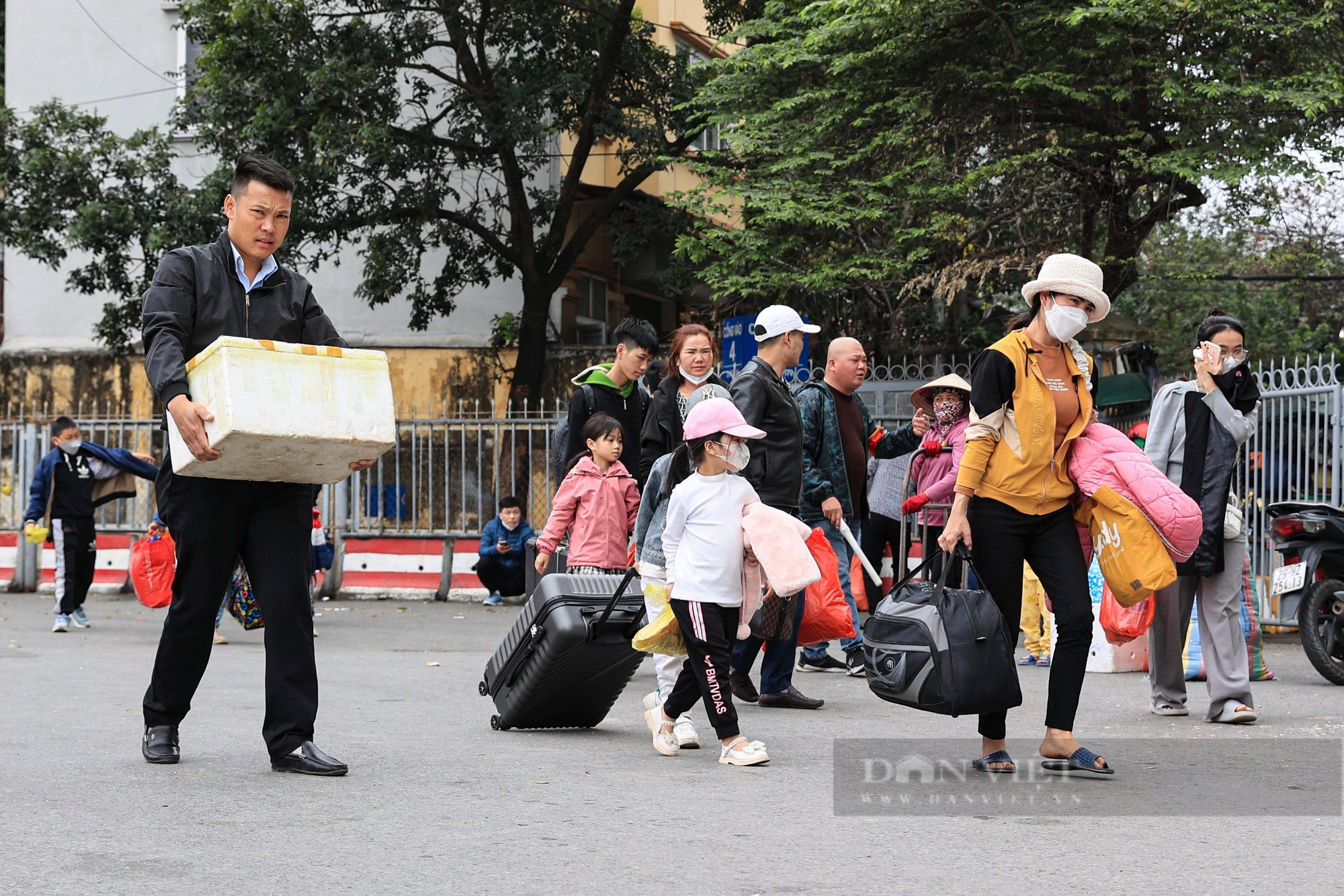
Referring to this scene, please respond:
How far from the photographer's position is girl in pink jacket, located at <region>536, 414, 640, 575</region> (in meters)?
8.55

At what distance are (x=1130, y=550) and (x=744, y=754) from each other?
1.67 meters

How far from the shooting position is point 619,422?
895 centimetres

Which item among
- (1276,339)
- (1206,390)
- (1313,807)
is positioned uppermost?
(1276,339)

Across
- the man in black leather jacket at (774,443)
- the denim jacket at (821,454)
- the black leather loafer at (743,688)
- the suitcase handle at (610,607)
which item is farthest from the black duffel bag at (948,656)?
the denim jacket at (821,454)

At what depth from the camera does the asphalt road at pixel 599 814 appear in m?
4.14

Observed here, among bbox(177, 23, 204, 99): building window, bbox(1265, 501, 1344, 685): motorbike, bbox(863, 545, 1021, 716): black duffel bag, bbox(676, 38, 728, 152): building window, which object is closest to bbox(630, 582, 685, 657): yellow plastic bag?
bbox(863, 545, 1021, 716): black duffel bag

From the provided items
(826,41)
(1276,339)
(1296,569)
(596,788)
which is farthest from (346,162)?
(1276,339)

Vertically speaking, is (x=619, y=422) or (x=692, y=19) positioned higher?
(x=692, y=19)

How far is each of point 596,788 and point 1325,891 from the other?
246 cm

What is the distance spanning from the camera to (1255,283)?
33719 mm

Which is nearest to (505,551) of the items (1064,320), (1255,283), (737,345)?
(737,345)

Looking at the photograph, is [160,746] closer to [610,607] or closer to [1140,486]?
[610,607]

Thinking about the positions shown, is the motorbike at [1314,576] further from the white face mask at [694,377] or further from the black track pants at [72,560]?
the black track pants at [72,560]

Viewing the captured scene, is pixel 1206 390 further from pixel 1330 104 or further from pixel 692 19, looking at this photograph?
pixel 692 19
